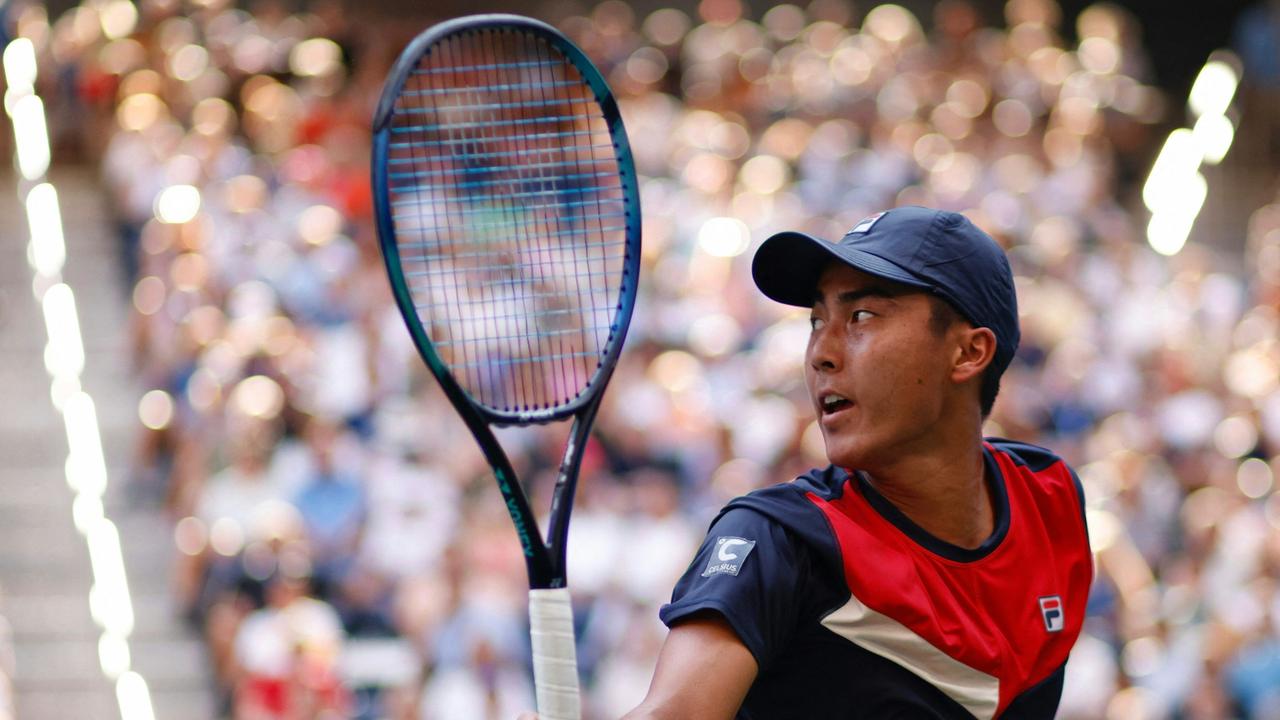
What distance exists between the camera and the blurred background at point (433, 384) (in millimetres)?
7273

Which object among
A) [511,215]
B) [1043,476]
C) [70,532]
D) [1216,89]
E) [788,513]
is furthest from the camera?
[1216,89]

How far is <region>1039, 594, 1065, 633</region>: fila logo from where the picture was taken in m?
2.43

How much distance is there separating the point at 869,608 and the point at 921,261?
0.52 m

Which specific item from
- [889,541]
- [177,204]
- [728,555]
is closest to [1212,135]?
[177,204]

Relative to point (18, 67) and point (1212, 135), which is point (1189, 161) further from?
point (18, 67)

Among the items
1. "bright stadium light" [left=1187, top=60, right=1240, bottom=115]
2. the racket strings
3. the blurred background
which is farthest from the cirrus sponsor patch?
"bright stadium light" [left=1187, top=60, right=1240, bottom=115]

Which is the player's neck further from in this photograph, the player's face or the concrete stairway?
the concrete stairway

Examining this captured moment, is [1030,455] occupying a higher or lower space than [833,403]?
lower

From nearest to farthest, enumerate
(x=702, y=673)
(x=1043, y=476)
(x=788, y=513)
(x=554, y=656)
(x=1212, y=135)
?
(x=702, y=673) < (x=788, y=513) < (x=554, y=656) < (x=1043, y=476) < (x=1212, y=135)

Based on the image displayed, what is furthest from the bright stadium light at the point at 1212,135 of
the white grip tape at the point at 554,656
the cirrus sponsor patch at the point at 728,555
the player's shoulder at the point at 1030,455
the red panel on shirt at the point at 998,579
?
the cirrus sponsor patch at the point at 728,555

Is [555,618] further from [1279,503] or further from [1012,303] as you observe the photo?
[1279,503]

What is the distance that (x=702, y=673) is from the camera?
6.64 feet

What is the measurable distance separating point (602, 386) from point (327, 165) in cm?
739

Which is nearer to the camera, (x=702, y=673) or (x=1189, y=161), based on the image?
(x=702, y=673)
